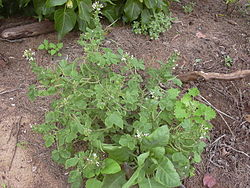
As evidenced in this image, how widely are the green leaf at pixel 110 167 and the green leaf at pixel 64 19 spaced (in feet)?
4.94

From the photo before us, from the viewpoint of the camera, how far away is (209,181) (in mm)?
2289

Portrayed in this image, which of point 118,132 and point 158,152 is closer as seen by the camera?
point 158,152

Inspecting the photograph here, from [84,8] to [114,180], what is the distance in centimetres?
160

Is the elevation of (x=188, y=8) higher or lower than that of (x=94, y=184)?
higher

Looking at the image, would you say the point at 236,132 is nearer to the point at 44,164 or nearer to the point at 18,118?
the point at 44,164

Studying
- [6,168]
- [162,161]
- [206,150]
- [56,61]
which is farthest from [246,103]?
[6,168]

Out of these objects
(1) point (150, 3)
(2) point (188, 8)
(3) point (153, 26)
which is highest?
(1) point (150, 3)

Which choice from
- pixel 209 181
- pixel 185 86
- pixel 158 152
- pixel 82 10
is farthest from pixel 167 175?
pixel 82 10

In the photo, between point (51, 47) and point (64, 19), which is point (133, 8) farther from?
point (51, 47)

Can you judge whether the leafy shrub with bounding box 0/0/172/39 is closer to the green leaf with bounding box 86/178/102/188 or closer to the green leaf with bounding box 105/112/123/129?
the green leaf with bounding box 105/112/123/129

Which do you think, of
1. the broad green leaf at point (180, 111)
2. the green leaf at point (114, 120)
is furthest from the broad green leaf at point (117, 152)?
the broad green leaf at point (180, 111)

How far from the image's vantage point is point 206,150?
2463mm

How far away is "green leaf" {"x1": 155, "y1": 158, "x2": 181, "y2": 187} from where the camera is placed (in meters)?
1.82

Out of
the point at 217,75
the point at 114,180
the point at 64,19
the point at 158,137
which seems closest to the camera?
the point at 158,137
